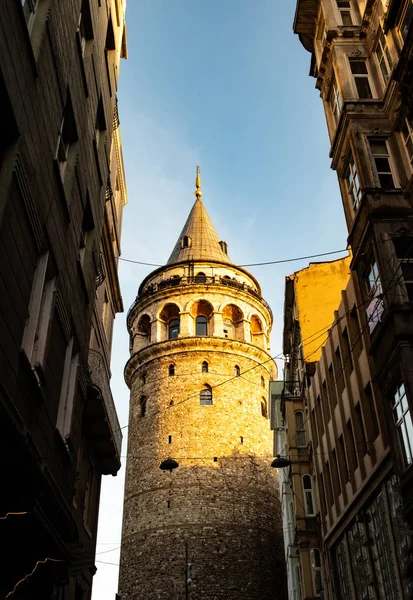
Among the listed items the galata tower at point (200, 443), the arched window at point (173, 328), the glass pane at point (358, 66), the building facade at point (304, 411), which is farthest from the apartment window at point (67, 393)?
the arched window at point (173, 328)

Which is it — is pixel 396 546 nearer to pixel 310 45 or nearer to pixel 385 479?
pixel 385 479

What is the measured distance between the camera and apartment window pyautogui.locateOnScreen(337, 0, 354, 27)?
18797 mm

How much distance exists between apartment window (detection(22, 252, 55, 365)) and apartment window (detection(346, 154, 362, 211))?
8792mm

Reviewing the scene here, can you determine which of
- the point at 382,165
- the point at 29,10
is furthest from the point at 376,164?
the point at 29,10

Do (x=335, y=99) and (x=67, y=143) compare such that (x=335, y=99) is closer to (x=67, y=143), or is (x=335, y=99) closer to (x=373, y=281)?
(x=373, y=281)

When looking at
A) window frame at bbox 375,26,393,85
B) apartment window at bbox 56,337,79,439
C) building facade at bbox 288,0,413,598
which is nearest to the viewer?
apartment window at bbox 56,337,79,439

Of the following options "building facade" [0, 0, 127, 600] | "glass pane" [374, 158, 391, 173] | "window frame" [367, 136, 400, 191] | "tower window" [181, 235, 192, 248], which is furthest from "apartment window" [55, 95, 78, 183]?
"tower window" [181, 235, 192, 248]

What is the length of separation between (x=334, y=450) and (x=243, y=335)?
22.4 meters

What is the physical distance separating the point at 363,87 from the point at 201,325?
2564 centimetres

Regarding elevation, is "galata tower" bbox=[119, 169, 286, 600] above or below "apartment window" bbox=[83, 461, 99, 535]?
above

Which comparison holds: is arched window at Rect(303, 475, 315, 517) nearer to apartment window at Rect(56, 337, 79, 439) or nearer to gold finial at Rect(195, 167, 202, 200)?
apartment window at Rect(56, 337, 79, 439)

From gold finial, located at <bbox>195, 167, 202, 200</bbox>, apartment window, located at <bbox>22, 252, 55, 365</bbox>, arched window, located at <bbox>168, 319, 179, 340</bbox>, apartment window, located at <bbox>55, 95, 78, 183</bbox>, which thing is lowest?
apartment window, located at <bbox>22, 252, 55, 365</bbox>

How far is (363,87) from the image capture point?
17.1 m

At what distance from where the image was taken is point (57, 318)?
1017 cm
